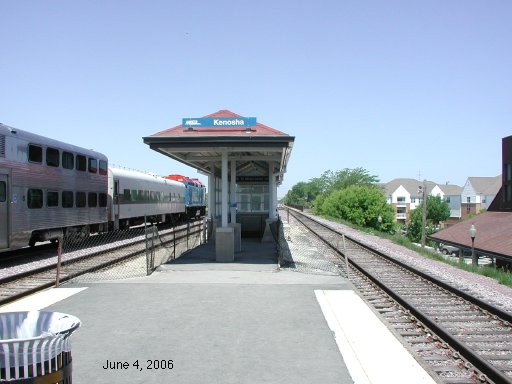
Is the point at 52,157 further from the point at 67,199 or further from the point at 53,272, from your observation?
the point at 53,272

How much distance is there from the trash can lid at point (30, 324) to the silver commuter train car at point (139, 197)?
17.6m

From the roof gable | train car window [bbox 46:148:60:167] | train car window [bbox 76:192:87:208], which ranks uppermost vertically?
the roof gable

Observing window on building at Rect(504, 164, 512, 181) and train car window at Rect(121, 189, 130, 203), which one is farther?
window on building at Rect(504, 164, 512, 181)

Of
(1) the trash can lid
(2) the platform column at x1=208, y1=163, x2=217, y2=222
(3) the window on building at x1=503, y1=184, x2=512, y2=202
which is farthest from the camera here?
(3) the window on building at x1=503, y1=184, x2=512, y2=202

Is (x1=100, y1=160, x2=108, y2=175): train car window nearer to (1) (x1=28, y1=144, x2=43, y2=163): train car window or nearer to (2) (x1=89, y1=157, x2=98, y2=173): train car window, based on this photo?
(2) (x1=89, y1=157, x2=98, y2=173): train car window

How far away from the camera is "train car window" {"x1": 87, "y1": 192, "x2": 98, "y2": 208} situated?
21.7m

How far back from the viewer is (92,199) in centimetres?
2205

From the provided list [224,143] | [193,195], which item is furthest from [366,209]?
[224,143]

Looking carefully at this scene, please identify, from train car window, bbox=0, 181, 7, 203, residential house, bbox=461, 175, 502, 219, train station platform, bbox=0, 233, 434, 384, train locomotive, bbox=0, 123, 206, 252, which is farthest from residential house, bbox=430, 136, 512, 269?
residential house, bbox=461, 175, 502, 219

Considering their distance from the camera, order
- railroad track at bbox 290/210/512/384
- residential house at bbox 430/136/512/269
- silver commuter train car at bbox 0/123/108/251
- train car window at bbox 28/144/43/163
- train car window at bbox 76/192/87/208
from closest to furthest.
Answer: railroad track at bbox 290/210/512/384 → silver commuter train car at bbox 0/123/108/251 → train car window at bbox 28/144/43/163 → train car window at bbox 76/192/87/208 → residential house at bbox 430/136/512/269

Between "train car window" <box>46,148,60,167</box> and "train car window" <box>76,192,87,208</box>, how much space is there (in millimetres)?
2217

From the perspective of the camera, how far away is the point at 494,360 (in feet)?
21.7

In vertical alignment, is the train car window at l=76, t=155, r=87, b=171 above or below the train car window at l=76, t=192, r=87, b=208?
above

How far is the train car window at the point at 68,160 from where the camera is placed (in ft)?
62.3
